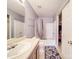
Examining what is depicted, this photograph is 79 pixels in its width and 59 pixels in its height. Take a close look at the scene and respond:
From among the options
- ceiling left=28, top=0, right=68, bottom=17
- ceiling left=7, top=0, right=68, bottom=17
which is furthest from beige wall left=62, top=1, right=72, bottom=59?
ceiling left=28, top=0, right=68, bottom=17

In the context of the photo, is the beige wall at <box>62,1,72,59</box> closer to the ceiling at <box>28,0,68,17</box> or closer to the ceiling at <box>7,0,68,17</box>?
the ceiling at <box>7,0,68,17</box>

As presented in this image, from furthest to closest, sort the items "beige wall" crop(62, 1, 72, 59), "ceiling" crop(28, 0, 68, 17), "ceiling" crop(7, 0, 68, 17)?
"ceiling" crop(28, 0, 68, 17) → "beige wall" crop(62, 1, 72, 59) → "ceiling" crop(7, 0, 68, 17)

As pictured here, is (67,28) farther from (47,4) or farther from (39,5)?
(39,5)

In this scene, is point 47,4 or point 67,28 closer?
point 67,28

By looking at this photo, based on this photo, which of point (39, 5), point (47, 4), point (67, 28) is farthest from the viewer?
point (39, 5)

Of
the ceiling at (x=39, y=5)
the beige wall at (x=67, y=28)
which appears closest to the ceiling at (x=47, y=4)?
the ceiling at (x=39, y=5)

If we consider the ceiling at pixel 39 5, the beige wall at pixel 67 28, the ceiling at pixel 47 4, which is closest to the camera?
the ceiling at pixel 39 5

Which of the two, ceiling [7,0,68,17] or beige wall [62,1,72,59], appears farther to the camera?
beige wall [62,1,72,59]

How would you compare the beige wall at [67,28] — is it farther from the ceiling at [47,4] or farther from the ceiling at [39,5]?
the ceiling at [47,4]

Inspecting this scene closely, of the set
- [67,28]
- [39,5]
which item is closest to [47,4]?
[39,5]
